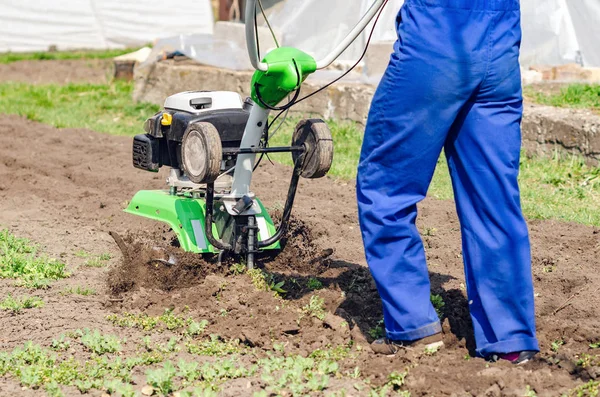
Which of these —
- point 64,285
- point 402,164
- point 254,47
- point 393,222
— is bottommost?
point 64,285

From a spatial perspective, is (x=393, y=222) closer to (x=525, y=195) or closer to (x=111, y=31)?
(x=525, y=195)

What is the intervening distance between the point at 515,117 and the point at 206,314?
5.41 ft

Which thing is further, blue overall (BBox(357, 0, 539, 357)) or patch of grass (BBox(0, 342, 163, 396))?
patch of grass (BBox(0, 342, 163, 396))

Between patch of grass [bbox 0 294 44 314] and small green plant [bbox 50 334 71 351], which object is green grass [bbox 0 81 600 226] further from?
small green plant [bbox 50 334 71 351]

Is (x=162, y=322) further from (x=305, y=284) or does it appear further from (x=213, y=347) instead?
(x=305, y=284)

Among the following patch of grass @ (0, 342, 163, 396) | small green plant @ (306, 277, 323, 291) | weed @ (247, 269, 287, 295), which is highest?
weed @ (247, 269, 287, 295)

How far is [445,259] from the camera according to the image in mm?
5156

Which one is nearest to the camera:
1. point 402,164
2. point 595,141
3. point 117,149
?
point 402,164

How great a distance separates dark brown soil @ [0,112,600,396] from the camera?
142 inches

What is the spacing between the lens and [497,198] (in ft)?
11.5

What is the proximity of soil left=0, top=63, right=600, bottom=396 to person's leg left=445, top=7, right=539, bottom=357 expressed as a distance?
8.0 inches

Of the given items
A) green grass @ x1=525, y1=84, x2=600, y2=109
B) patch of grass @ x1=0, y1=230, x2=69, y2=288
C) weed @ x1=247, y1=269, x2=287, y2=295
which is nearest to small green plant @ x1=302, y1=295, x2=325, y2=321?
weed @ x1=247, y1=269, x2=287, y2=295

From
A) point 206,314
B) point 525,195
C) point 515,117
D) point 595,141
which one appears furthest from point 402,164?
point 595,141

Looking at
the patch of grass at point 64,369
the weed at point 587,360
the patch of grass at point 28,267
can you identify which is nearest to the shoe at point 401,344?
the weed at point 587,360
